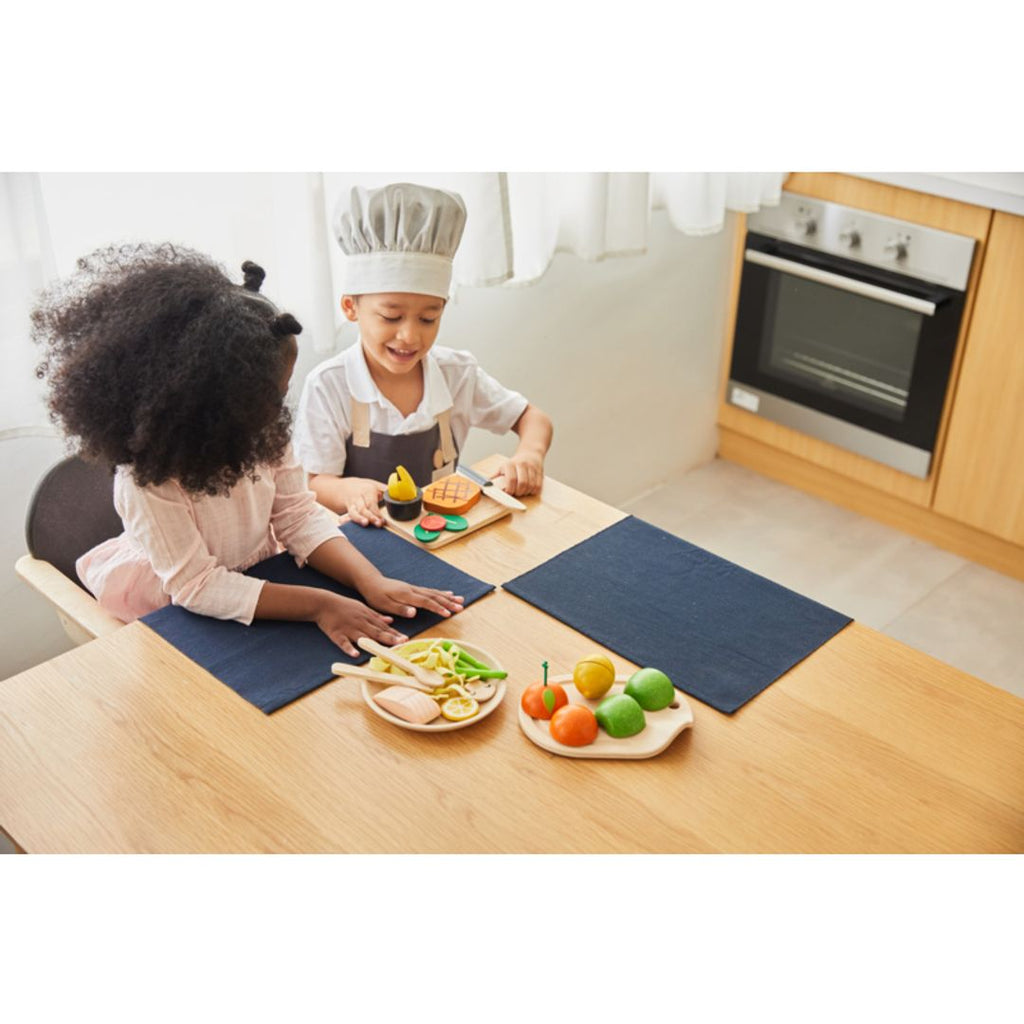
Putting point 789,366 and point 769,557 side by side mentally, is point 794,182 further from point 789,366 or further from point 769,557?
point 769,557

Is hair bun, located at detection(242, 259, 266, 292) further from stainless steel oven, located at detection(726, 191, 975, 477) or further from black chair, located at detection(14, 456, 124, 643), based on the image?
stainless steel oven, located at detection(726, 191, 975, 477)

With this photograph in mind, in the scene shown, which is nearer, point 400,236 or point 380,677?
point 380,677

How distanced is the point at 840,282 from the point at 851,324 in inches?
5.0

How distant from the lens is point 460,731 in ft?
4.42

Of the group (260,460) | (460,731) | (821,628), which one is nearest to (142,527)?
(260,460)

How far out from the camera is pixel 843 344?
118 inches

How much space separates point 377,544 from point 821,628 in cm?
62

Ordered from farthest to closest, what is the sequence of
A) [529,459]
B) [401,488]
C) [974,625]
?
1. [974,625]
2. [529,459]
3. [401,488]

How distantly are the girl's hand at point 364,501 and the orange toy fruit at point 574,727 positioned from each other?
1.73 feet

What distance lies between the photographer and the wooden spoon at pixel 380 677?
1.38 m

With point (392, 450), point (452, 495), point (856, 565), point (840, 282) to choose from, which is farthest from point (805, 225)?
point (452, 495)

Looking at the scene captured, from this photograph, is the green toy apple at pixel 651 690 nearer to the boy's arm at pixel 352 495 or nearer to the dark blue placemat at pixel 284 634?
the dark blue placemat at pixel 284 634

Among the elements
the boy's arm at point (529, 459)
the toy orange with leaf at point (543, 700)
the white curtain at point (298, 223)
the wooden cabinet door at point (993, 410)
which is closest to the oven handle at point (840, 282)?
the wooden cabinet door at point (993, 410)

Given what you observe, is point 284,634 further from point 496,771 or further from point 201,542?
point 496,771
